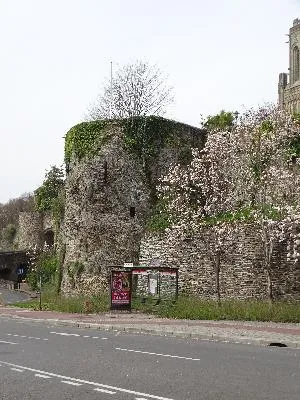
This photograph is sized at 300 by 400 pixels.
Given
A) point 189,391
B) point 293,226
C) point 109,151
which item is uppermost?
point 109,151

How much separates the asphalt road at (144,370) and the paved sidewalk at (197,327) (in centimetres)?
96

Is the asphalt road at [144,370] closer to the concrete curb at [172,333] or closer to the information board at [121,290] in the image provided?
the concrete curb at [172,333]

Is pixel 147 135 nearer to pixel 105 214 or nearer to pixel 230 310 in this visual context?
pixel 105 214

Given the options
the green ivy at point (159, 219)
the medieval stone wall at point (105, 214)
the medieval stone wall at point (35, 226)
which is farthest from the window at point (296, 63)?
the green ivy at point (159, 219)

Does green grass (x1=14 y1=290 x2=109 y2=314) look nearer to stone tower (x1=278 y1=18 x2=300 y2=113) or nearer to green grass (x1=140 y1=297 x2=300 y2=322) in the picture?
green grass (x1=140 y1=297 x2=300 y2=322)

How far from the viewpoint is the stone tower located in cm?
9994

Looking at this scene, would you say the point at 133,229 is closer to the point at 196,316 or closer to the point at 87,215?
the point at 87,215

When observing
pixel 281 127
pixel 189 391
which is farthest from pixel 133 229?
pixel 189 391

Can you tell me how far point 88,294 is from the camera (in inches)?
1423

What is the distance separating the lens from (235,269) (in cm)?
2869

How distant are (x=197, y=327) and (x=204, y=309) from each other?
4.40 meters

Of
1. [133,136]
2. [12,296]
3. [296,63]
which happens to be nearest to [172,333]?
[133,136]

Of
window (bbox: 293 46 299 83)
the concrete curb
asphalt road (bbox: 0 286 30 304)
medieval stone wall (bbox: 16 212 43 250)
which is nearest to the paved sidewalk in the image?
the concrete curb

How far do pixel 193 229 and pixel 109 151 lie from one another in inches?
352
